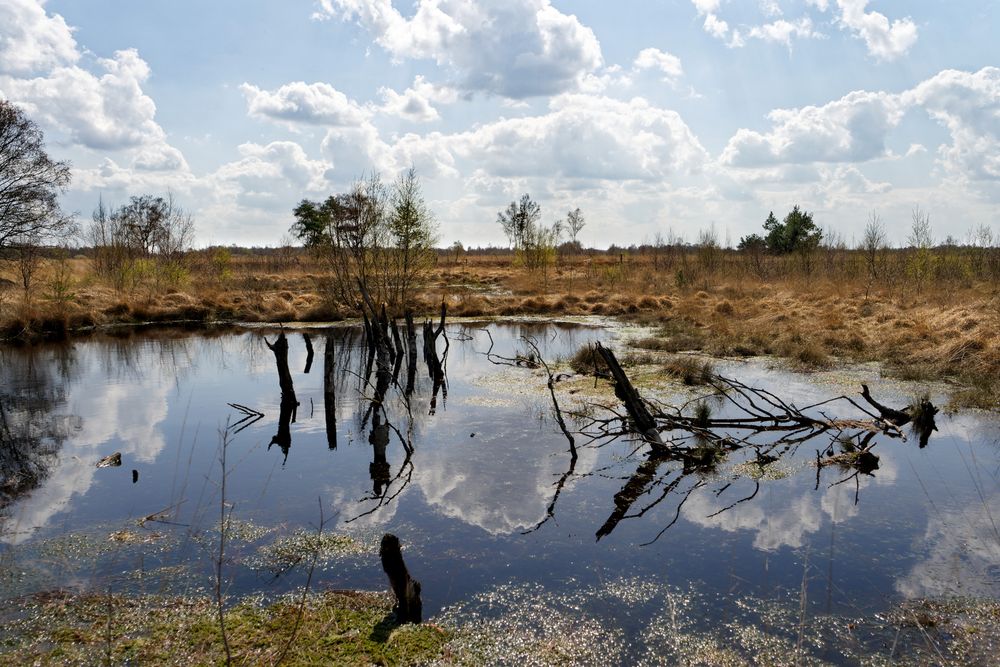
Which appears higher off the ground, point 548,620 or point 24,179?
point 24,179

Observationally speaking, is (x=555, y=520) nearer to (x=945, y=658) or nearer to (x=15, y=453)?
(x=945, y=658)

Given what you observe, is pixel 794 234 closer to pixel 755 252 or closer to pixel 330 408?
pixel 755 252

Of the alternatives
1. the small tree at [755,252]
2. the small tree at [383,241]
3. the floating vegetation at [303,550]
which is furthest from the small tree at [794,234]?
the floating vegetation at [303,550]

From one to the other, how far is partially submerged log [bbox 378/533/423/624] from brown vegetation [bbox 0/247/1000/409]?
11.0 metres

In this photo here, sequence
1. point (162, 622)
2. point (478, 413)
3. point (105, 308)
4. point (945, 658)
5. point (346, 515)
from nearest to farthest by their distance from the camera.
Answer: point (945, 658) → point (162, 622) → point (346, 515) → point (478, 413) → point (105, 308)

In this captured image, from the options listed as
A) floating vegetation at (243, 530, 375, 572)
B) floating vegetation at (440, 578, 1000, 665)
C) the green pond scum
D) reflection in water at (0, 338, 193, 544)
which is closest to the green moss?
the green pond scum

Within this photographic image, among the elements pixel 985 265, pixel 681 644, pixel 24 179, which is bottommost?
pixel 681 644

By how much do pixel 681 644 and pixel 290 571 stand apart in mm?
3305

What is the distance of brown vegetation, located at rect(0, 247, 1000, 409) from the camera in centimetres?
1664

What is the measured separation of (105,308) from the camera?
93.6 ft

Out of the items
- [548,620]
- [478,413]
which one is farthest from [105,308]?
[548,620]

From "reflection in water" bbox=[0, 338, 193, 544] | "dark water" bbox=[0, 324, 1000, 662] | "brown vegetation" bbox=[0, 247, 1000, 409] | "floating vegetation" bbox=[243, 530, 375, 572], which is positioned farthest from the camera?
"brown vegetation" bbox=[0, 247, 1000, 409]

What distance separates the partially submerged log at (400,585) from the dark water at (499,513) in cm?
25

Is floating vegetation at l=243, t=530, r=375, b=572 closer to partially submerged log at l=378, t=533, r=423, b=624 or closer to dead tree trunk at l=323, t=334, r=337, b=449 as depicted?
partially submerged log at l=378, t=533, r=423, b=624
